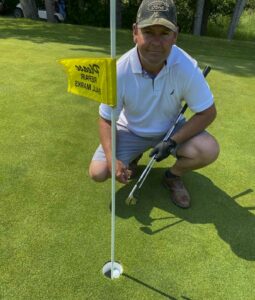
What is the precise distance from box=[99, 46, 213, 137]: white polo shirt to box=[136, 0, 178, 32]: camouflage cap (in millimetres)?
296

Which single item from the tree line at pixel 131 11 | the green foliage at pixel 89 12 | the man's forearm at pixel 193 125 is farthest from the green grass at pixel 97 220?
the green foliage at pixel 89 12

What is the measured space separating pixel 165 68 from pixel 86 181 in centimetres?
112

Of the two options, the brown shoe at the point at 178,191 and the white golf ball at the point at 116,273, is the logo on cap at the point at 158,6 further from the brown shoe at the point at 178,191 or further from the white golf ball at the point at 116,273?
the white golf ball at the point at 116,273

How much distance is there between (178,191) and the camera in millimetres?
3107

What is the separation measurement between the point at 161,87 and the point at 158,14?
0.53m

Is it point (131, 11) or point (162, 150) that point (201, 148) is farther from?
point (131, 11)

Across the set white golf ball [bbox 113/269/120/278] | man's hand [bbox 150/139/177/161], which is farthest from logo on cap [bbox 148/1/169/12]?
white golf ball [bbox 113/269/120/278]

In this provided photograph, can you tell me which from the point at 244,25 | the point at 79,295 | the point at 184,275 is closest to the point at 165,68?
the point at 184,275

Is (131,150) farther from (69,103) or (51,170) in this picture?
(69,103)

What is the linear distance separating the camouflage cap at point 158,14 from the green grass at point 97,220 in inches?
51.9

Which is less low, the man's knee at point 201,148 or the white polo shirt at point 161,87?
the white polo shirt at point 161,87

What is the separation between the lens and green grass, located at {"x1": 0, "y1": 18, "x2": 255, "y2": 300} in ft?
7.66

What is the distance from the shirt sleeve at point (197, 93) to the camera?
2762 mm

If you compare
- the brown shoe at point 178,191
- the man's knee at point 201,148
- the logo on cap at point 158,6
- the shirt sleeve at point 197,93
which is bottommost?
the brown shoe at point 178,191
